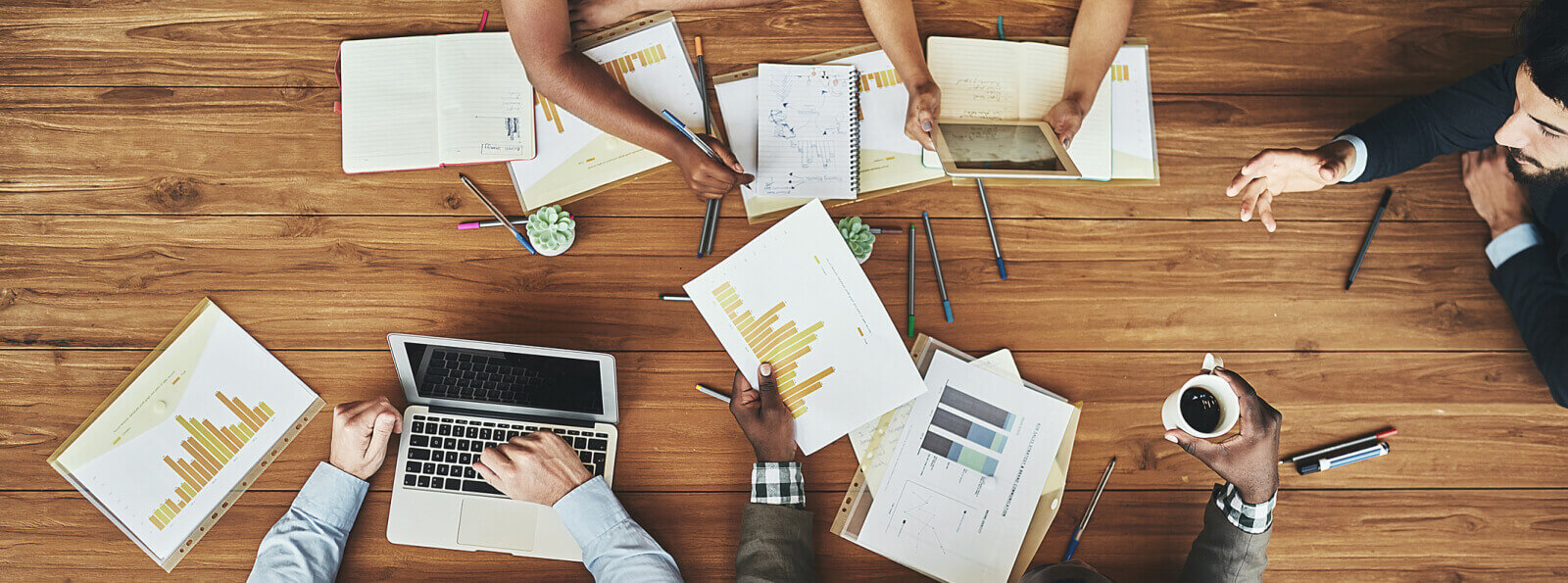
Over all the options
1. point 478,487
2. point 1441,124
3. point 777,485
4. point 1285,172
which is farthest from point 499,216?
point 1441,124

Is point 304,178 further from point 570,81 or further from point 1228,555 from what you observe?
point 1228,555

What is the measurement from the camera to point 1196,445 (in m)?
1.21

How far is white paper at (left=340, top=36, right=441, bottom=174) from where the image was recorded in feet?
4.66

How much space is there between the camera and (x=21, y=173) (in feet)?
4.65

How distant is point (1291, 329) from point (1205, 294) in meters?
0.17

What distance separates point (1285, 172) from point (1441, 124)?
11.0 inches

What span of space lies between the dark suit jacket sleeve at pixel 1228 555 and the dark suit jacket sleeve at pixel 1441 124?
67 centimetres

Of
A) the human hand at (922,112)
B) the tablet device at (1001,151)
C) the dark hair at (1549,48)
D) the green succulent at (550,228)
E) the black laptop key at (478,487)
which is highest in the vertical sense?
the dark hair at (1549,48)

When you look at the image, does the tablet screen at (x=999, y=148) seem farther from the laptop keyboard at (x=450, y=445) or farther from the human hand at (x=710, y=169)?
the laptop keyboard at (x=450, y=445)

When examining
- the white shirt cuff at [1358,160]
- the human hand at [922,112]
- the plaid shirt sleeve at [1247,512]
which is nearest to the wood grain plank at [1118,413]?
the plaid shirt sleeve at [1247,512]

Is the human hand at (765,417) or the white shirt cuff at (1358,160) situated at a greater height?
the white shirt cuff at (1358,160)

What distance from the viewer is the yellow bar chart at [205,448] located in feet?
4.28

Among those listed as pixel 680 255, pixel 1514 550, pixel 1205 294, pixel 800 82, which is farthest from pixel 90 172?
pixel 1514 550

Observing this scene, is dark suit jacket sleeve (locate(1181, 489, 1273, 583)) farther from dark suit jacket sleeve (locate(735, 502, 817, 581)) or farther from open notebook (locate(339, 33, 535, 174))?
open notebook (locate(339, 33, 535, 174))
